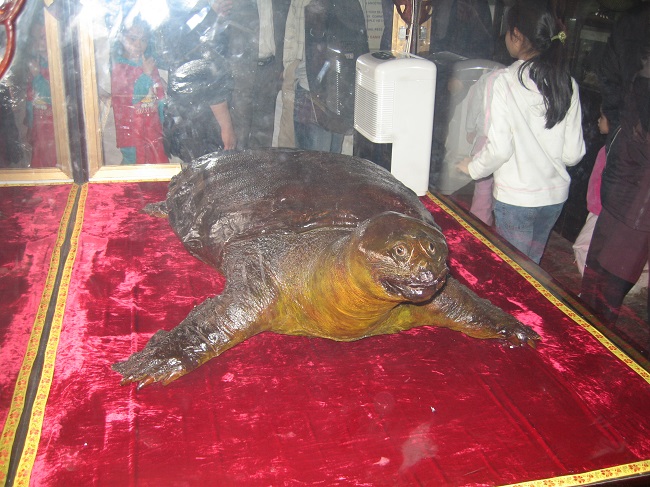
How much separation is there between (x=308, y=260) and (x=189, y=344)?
471 millimetres

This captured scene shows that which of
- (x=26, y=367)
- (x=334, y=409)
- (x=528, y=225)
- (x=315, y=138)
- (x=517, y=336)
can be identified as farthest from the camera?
(x=315, y=138)

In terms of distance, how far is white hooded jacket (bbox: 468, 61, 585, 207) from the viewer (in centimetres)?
260

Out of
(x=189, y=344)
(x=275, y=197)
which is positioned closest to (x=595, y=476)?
(x=189, y=344)

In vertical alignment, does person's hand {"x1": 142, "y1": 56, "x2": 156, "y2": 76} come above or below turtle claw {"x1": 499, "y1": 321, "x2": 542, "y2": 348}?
above

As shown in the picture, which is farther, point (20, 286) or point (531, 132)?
point (531, 132)

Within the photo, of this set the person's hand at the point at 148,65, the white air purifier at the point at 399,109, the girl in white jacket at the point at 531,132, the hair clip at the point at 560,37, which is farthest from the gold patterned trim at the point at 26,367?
the hair clip at the point at 560,37

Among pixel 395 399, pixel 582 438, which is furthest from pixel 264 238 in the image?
pixel 582 438

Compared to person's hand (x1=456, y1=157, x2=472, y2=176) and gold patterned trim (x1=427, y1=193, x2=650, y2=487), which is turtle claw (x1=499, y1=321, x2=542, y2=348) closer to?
gold patterned trim (x1=427, y1=193, x2=650, y2=487)

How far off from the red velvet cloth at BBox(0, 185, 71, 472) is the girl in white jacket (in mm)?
2044

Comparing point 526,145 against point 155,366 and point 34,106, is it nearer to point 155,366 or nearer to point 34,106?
point 155,366

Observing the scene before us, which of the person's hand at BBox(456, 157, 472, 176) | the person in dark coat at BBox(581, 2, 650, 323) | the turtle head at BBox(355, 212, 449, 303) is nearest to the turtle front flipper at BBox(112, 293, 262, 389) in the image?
the turtle head at BBox(355, 212, 449, 303)

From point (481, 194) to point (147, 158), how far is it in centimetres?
195

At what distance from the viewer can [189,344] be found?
183 centimetres

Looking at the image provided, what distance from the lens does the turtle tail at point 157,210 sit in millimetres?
3016
